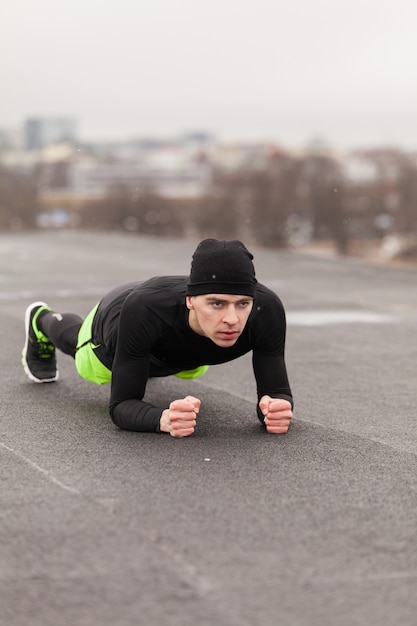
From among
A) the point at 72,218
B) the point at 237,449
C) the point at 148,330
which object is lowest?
the point at 72,218

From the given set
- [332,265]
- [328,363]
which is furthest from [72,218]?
[328,363]

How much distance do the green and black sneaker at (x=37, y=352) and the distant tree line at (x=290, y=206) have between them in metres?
17.0

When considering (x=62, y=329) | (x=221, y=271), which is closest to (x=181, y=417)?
(x=221, y=271)

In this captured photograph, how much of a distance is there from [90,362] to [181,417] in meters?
0.93

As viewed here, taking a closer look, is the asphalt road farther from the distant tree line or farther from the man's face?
the distant tree line

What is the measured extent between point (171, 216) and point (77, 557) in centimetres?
2993

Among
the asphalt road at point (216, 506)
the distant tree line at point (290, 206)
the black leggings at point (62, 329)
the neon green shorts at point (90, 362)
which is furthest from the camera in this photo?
the distant tree line at point (290, 206)

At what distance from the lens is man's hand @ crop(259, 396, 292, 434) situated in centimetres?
511

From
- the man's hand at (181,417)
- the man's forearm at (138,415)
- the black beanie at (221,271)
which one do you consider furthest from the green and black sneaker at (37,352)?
the black beanie at (221,271)

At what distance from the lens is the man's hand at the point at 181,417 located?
4.90 m

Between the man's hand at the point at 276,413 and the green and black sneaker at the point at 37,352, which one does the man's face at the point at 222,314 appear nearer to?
the man's hand at the point at 276,413

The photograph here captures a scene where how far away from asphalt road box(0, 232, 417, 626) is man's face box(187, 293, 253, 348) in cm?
52

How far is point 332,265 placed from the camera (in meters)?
18.5

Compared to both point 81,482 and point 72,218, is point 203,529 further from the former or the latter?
point 72,218
